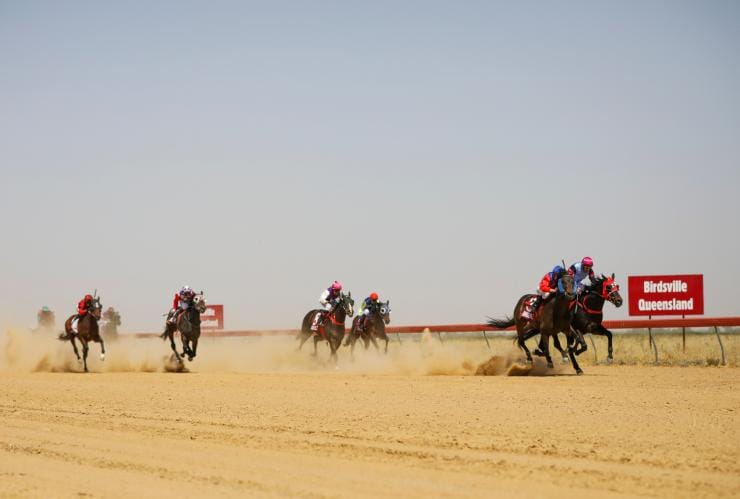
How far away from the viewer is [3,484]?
31.0 ft

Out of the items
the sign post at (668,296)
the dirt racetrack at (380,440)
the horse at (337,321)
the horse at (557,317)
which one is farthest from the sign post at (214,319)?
the dirt racetrack at (380,440)

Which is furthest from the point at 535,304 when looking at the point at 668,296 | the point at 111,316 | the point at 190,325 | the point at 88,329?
the point at 111,316

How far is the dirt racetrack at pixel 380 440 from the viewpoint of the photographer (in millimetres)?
8938

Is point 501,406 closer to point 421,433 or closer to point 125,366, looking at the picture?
point 421,433

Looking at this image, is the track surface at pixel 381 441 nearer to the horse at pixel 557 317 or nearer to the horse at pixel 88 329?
the horse at pixel 557 317

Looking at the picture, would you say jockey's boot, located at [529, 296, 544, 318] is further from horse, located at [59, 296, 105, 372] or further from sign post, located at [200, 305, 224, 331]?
sign post, located at [200, 305, 224, 331]

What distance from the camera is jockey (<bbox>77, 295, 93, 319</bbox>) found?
3105 centimetres

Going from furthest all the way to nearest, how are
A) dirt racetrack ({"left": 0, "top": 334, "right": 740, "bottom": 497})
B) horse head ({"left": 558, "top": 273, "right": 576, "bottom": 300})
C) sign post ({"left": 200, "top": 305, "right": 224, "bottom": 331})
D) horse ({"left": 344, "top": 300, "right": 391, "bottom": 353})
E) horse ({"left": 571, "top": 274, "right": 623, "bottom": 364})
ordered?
1. sign post ({"left": 200, "top": 305, "right": 224, "bottom": 331})
2. horse ({"left": 344, "top": 300, "right": 391, "bottom": 353})
3. horse ({"left": 571, "top": 274, "right": 623, "bottom": 364})
4. horse head ({"left": 558, "top": 273, "right": 576, "bottom": 300})
5. dirt racetrack ({"left": 0, "top": 334, "right": 740, "bottom": 497})

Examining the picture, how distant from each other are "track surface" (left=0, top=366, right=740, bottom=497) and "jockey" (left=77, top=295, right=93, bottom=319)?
1021cm

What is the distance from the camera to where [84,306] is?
31172 millimetres

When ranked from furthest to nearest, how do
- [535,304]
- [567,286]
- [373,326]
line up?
1. [373,326]
2. [535,304]
3. [567,286]

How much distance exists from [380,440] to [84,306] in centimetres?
2135

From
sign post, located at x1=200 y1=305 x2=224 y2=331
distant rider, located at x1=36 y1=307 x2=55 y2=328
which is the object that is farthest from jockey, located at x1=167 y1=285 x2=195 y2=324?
sign post, located at x1=200 y1=305 x2=224 y2=331

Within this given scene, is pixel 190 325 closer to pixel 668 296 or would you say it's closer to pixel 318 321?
pixel 318 321
